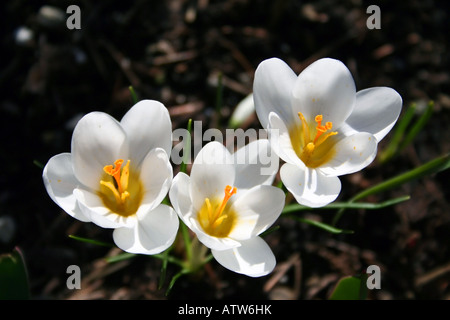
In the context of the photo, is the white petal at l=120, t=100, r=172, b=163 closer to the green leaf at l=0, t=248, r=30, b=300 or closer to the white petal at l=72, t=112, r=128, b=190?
the white petal at l=72, t=112, r=128, b=190

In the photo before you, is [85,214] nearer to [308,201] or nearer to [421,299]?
[308,201]

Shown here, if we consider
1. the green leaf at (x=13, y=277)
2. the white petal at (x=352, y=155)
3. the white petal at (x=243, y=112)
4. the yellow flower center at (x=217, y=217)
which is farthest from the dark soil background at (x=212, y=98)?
the white petal at (x=352, y=155)

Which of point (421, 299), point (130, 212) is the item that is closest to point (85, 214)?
point (130, 212)

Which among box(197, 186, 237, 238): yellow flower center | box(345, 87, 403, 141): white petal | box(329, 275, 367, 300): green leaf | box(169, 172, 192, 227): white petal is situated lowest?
box(329, 275, 367, 300): green leaf

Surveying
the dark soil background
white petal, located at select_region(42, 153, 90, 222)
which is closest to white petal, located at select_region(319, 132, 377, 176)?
the dark soil background

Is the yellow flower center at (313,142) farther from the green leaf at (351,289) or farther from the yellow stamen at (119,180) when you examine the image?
the yellow stamen at (119,180)

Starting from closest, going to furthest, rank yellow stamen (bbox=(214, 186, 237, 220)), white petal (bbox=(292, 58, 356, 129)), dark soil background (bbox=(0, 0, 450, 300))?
1. yellow stamen (bbox=(214, 186, 237, 220))
2. white petal (bbox=(292, 58, 356, 129))
3. dark soil background (bbox=(0, 0, 450, 300))

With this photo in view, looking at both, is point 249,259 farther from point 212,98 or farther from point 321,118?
point 212,98
